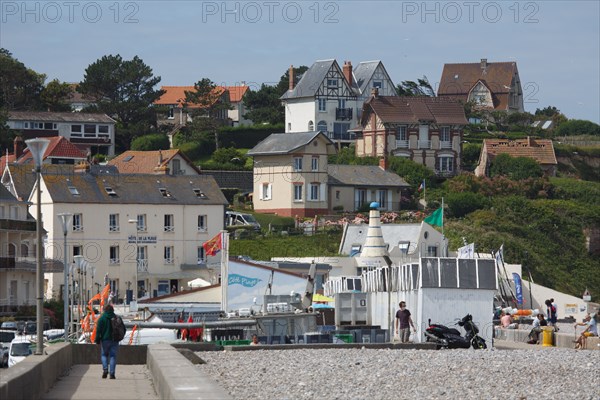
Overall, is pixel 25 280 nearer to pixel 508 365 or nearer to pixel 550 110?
pixel 508 365

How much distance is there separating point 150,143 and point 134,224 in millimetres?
35335

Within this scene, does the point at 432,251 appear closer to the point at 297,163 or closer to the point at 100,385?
the point at 297,163

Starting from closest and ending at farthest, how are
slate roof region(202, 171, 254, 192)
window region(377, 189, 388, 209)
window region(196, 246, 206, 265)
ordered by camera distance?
window region(196, 246, 206, 265), window region(377, 189, 388, 209), slate roof region(202, 171, 254, 192)

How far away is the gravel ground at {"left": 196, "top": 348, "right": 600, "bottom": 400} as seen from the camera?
2617cm

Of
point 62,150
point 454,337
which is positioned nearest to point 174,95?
point 62,150

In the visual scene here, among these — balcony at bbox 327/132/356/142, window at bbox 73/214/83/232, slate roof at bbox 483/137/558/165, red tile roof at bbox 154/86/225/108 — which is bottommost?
window at bbox 73/214/83/232

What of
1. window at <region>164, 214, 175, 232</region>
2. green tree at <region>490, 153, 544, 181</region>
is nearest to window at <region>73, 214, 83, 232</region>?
window at <region>164, 214, 175, 232</region>

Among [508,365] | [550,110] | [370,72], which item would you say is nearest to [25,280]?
[508,365]

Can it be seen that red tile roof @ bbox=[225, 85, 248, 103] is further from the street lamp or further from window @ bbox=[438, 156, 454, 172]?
the street lamp

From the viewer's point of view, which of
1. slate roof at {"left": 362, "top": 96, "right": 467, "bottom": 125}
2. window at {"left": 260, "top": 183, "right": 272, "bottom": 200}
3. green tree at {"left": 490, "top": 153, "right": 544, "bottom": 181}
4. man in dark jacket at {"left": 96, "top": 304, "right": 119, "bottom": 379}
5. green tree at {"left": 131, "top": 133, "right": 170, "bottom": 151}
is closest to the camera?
man in dark jacket at {"left": 96, "top": 304, "right": 119, "bottom": 379}

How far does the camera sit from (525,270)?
87812 millimetres

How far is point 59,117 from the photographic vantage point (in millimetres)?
116875

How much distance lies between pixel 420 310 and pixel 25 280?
111 feet

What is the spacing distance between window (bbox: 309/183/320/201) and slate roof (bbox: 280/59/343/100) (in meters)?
19.9
